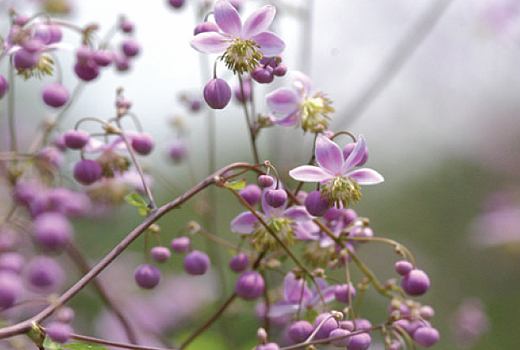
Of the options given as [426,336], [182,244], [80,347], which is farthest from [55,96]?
[426,336]

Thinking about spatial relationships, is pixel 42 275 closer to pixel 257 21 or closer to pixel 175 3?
pixel 257 21

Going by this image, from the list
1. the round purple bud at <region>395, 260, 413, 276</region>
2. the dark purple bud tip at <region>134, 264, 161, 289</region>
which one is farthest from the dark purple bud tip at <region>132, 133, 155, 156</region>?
the round purple bud at <region>395, 260, 413, 276</region>

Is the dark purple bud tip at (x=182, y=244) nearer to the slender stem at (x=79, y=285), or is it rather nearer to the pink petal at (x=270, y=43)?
the slender stem at (x=79, y=285)

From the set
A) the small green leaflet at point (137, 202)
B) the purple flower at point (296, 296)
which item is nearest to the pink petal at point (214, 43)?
the small green leaflet at point (137, 202)

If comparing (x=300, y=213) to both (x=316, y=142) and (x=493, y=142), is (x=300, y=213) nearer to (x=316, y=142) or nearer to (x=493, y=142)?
(x=316, y=142)

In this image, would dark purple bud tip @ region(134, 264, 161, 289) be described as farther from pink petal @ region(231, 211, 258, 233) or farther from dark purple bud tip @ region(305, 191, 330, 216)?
dark purple bud tip @ region(305, 191, 330, 216)
